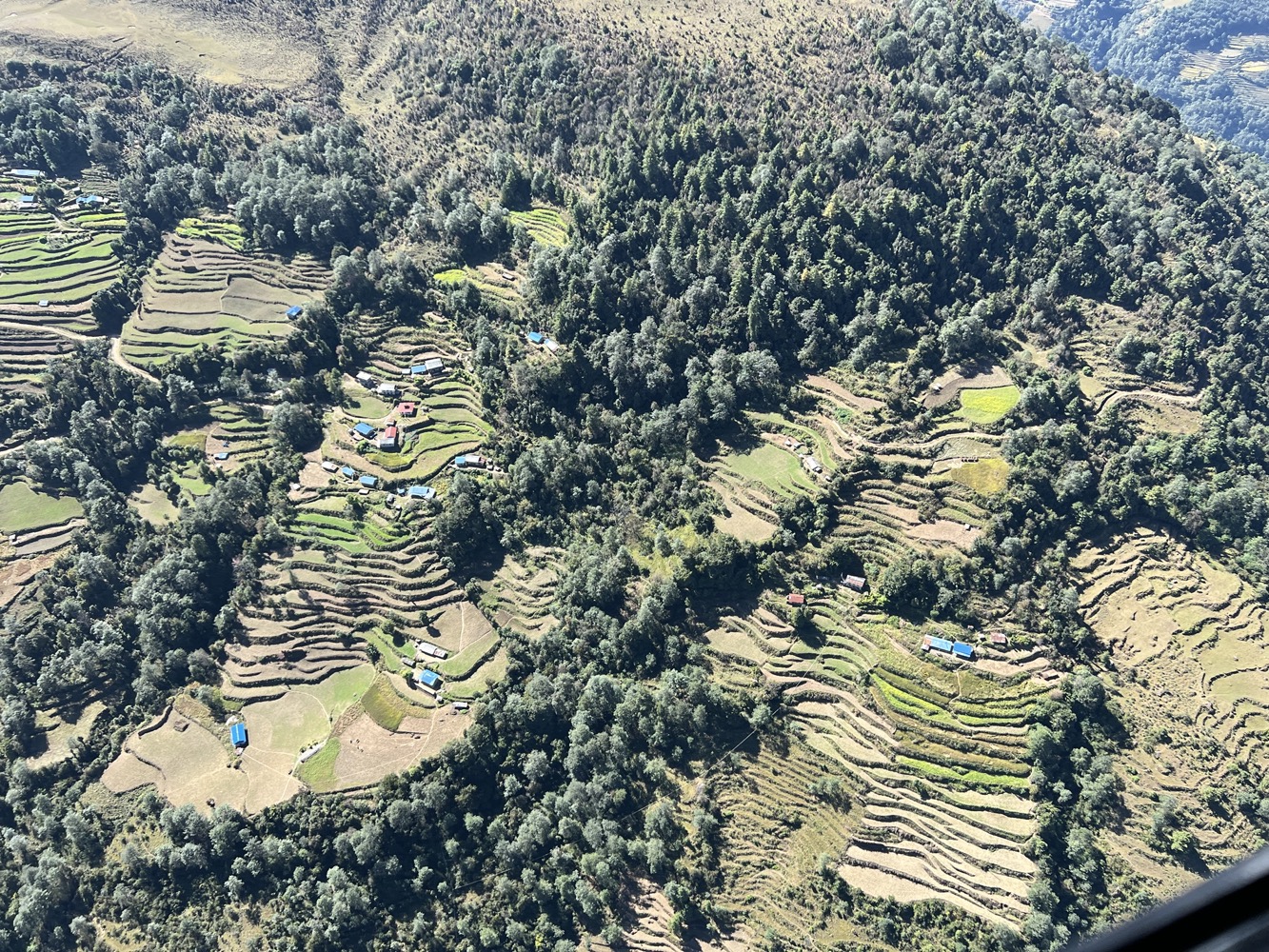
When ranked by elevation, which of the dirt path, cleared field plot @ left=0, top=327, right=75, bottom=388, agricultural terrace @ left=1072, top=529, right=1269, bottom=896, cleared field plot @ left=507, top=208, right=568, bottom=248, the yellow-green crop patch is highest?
cleared field plot @ left=507, top=208, right=568, bottom=248

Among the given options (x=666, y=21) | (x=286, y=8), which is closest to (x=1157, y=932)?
(x=666, y=21)

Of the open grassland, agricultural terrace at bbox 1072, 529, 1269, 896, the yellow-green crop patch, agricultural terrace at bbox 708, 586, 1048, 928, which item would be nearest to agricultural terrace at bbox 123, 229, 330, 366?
the open grassland

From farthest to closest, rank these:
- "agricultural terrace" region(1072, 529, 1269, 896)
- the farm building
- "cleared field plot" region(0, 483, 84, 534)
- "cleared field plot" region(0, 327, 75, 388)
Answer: "cleared field plot" region(0, 327, 75, 388), "cleared field plot" region(0, 483, 84, 534), the farm building, "agricultural terrace" region(1072, 529, 1269, 896)

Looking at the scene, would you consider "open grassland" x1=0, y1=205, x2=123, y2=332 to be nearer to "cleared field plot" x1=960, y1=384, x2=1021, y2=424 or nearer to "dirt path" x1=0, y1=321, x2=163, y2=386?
"dirt path" x1=0, y1=321, x2=163, y2=386

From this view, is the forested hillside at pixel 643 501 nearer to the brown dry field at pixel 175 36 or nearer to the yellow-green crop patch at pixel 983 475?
the yellow-green crop patch at pixel 983 475

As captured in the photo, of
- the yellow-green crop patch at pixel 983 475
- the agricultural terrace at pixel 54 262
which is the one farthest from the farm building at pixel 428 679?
the agricultural terrace at pixel 54 262

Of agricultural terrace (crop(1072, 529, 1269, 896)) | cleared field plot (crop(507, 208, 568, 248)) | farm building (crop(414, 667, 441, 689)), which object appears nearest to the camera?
agricultural terrace (crop(1072, 529, 1269, 896))
